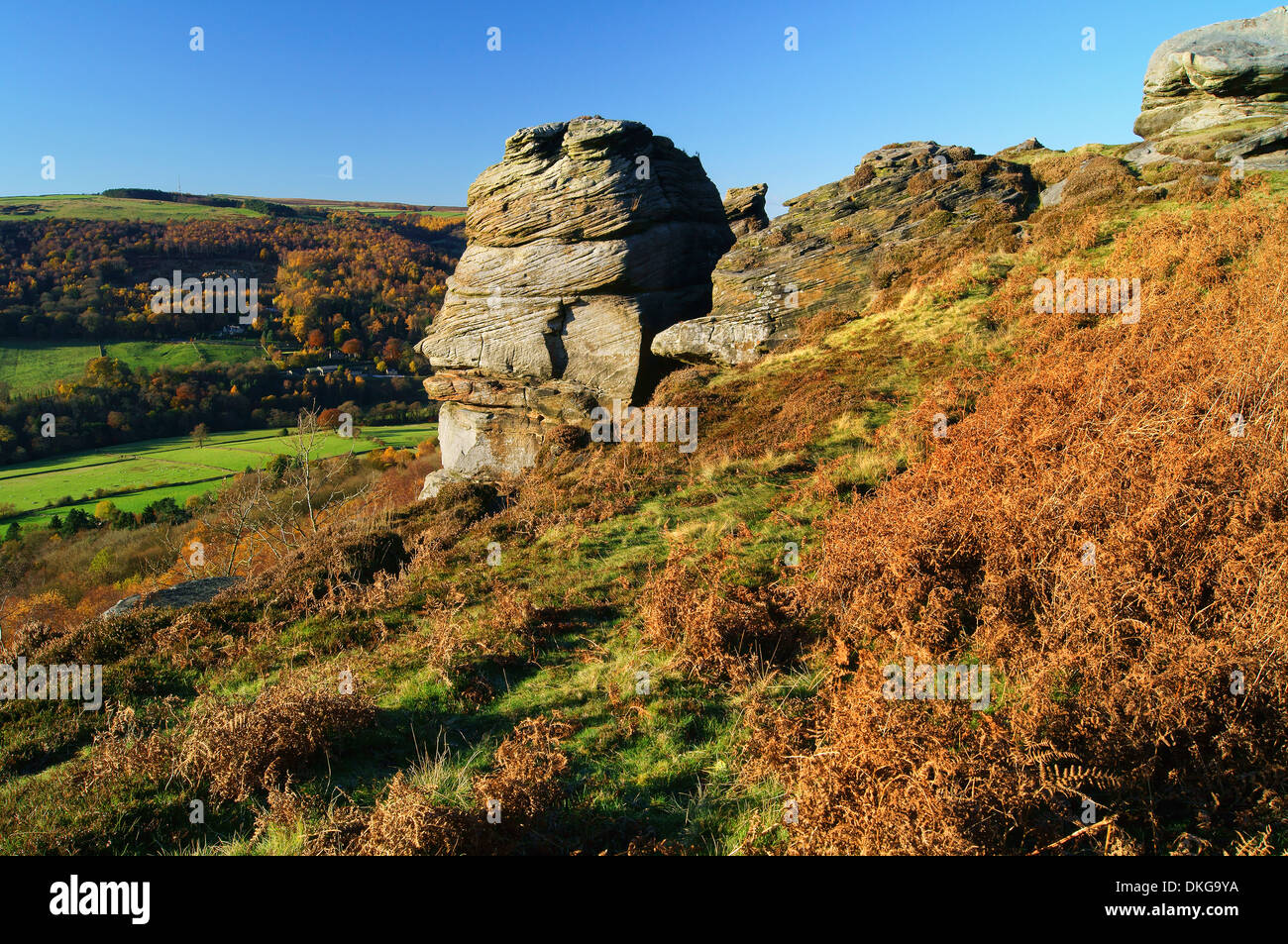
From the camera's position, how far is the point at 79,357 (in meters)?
84.6

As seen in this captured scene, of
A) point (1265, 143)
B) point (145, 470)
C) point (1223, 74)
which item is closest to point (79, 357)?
point (145, 470)

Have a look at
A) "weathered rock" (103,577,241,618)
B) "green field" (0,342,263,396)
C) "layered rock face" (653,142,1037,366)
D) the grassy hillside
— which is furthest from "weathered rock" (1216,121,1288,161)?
"green field" (0,342,263,396)

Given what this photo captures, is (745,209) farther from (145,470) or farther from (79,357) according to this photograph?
(79,357)

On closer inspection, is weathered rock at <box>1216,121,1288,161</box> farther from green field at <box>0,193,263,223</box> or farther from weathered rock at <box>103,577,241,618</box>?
green field at <box>0,193,263,223</box>

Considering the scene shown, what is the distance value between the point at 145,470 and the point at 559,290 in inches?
2450

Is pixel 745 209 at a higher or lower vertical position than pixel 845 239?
higher

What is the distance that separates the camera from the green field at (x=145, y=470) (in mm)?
57156

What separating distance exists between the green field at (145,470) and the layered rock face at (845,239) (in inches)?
2228

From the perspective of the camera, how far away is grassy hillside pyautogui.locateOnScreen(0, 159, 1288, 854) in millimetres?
4770

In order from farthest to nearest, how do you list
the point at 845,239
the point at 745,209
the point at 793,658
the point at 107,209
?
the point at 107,209 → the point at 745,209 → the point at 845,239 → the point at 793,658

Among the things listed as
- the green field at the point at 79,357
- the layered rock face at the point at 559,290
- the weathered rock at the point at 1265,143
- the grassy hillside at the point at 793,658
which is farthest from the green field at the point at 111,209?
the weathered rock at the point at 1265,143

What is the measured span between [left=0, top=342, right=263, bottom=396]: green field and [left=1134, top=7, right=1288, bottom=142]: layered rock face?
103392 mm

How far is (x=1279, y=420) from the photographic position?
26.7 ft
